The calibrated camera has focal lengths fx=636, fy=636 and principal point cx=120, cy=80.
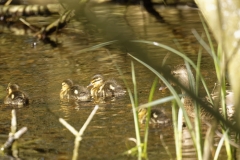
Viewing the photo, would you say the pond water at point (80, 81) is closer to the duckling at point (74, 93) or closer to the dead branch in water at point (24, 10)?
the duckling at point (74, 93)

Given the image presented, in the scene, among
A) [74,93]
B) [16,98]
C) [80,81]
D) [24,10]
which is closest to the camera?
[16,98]

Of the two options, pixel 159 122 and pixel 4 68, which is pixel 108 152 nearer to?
pixel 159 122

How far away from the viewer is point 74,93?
5.71 m

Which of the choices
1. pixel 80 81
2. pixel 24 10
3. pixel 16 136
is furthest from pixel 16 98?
pixel 24 10

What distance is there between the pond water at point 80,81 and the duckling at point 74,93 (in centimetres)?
10

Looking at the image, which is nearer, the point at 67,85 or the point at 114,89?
the point at 114,89

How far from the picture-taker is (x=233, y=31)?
5.61 ft

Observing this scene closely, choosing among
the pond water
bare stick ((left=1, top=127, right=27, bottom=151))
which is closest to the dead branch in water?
the pond water

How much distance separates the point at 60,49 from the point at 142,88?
9.31 feet

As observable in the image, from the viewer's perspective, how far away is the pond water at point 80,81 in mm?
4148

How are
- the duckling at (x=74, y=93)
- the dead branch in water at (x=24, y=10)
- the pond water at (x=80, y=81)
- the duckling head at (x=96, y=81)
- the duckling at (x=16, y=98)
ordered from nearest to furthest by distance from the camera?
the pond water at (x=80, y=81) → the duckling at (x=16, y=98) → the duckling at (x=74, y=93) → the duckling head at (x=96, y=81) → the dead branch in water at (x=24, y=10)

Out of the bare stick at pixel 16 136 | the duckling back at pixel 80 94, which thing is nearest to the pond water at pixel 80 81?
the duckling back at pixel 80 94

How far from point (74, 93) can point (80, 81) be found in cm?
93

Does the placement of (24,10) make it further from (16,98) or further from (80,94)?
(16,98)
